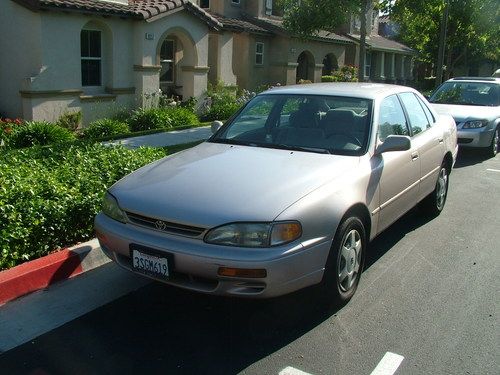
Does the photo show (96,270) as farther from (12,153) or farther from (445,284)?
(445,284)

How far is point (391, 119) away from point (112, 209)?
282 centimetres

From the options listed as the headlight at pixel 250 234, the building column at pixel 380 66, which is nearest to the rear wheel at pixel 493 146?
the headlight at pixel 250 234

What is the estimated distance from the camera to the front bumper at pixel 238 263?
3572 mm

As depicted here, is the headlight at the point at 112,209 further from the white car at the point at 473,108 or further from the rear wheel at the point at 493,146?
the rear wheel at the point at 493,146

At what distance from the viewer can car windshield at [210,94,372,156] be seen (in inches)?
194

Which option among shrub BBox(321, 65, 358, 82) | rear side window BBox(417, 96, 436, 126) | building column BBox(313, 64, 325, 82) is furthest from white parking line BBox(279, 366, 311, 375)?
building column BBox(313, 64, 325, 82)

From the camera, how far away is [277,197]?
151 inches

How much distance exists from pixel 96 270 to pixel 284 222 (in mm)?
2066

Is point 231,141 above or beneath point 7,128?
above

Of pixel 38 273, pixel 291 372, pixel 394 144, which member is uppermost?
pixel 394 144

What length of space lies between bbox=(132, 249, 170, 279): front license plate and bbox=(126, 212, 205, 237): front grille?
0.65 ft

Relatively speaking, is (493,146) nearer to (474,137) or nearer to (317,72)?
(474,137)

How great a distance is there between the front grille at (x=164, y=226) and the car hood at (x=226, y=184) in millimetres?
43

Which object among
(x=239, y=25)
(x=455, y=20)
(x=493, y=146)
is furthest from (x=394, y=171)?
(x=455, y=20)
